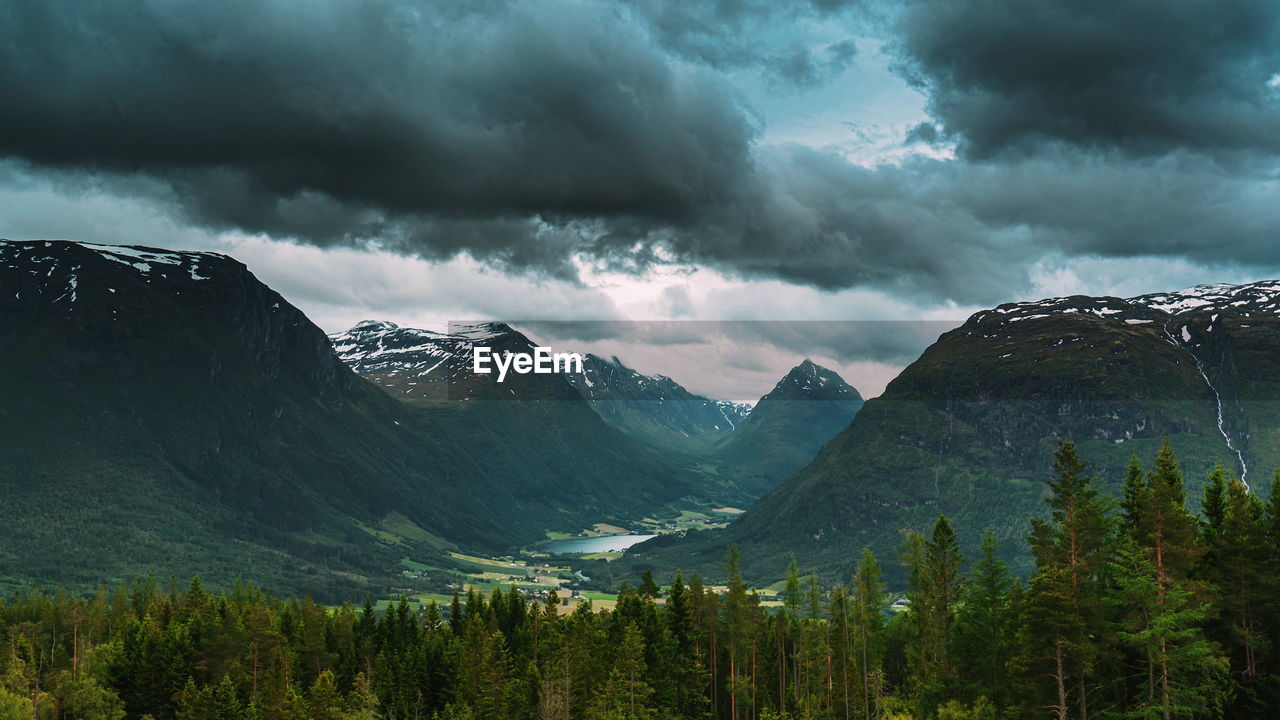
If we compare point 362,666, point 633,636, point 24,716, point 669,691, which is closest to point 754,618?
point 669,691

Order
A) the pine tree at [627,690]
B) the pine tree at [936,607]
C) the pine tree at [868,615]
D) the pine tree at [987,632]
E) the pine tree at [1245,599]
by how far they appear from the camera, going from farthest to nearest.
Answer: the pine tree at [868,615] < the pine tree at [627,690] < the pine tree at [936,607] < the pine tree at [987,632] < the pine tree at [1245,599]

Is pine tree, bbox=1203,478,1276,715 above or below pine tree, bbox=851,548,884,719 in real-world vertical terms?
above

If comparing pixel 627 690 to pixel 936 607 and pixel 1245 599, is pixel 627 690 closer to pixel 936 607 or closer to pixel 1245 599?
pixel 936 607

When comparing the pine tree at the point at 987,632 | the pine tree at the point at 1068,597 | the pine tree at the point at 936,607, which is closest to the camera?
the pine tree at the point at 1068,597

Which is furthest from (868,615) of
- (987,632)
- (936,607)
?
(987,632)

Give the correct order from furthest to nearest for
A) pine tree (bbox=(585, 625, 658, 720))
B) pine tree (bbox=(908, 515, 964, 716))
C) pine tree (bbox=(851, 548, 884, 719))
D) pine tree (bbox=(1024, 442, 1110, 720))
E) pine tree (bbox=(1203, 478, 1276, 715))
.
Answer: pine tree (bbox=(851, 548, 884, 719)), pine tree (bbox=(585, 625, 658, 720)), pine tree (bbox=(908, 515, 964, 716)), pine tree (bbox=(1203, 478, 1276, 715)), pine tree (bbox=(1024, 442, 1110, 720))

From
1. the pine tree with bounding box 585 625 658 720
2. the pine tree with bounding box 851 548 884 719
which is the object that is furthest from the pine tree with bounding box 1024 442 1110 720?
the pine tree with bounding box 851 548 884 719

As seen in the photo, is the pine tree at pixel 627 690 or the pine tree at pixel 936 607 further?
the pine tree at pixel 627 690

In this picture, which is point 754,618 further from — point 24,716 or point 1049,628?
point 24,716

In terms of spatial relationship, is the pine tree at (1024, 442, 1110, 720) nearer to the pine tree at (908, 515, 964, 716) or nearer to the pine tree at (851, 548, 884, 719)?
the pine tree at (908, 515, 964, 716)

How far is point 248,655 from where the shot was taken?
366 feet

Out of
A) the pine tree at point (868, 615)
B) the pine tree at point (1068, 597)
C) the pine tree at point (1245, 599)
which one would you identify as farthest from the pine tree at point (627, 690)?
the pine tree at point (1245, 599)

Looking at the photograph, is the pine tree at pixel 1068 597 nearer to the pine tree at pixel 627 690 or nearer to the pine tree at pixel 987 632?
the pine tree at pixel 987 632

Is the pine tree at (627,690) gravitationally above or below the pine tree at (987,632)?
below
